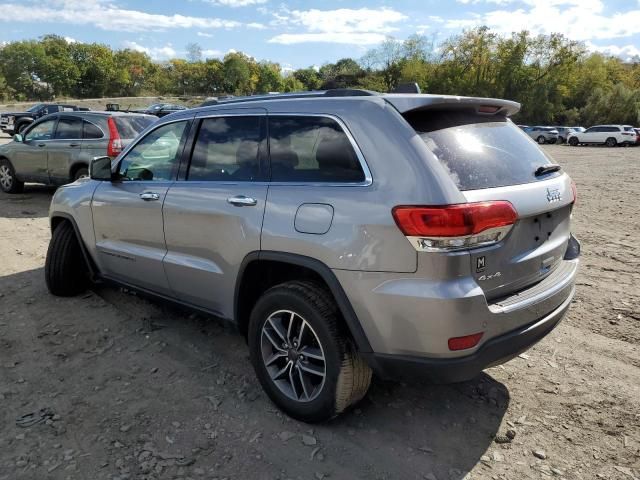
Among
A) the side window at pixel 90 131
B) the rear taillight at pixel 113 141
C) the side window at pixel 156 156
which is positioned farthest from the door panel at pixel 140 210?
the side window at pixel 90 131

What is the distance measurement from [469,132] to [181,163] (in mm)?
2023

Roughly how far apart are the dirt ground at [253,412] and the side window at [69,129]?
18.3 feet

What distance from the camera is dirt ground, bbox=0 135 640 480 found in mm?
2580

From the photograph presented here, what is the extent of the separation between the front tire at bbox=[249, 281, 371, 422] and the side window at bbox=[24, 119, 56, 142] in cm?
858

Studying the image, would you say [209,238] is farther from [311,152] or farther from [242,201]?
[311,152]

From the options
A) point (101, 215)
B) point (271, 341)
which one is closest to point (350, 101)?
point (271, 341)

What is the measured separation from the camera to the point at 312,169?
280cm

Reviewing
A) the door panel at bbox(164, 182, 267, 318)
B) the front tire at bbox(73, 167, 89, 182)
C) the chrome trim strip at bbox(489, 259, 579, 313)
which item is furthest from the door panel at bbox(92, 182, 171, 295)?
the front tire at bbox(73, 167, 89, 182)

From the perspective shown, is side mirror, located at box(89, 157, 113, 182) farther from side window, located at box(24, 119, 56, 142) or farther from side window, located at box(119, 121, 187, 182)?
side window, located at box(24, 119, 56, 142)

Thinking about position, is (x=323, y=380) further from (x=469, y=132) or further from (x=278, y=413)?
(x=469, y=132)

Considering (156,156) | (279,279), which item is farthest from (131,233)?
(279,279)

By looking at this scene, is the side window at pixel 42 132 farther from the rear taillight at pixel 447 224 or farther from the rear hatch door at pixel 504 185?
the rear taillight at pixel 447 224

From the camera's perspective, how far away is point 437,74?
76.6 m

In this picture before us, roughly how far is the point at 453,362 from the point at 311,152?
1367 millimetres
